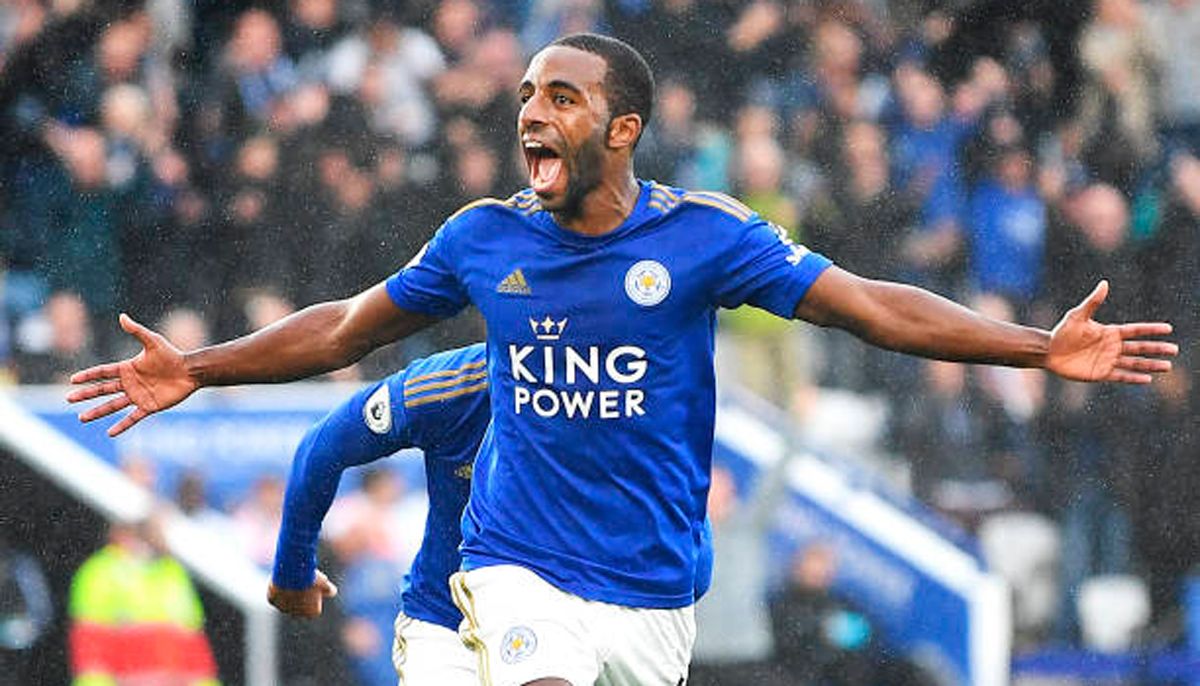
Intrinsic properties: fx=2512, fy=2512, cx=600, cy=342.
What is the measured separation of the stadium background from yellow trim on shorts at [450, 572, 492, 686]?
4.33 meters

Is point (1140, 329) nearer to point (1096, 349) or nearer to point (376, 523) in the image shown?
point (1096, 349)

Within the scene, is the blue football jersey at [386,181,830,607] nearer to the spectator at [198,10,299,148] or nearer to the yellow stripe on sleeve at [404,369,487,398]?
the yellow stripe on sleeve at [404,369,487,398]

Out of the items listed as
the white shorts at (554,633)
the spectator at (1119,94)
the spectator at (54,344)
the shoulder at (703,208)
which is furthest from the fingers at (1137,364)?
the spectator at (1119,94)

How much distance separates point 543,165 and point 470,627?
3.24ft

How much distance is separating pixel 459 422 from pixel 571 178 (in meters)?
0.94

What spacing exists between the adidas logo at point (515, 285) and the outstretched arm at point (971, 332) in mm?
577

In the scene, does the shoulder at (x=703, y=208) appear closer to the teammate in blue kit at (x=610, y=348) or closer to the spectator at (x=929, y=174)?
the teammate in blue kit at (x=610, y=348)

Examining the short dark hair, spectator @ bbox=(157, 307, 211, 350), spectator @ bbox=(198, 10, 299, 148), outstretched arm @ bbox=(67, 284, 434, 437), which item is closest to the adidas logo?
outstretched arm @ bbox=(67, 284, 434, 437)

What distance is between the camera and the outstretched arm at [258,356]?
555 cm

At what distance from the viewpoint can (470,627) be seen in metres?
5.31

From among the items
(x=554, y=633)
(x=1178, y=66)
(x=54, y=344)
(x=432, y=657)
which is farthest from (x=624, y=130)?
(x=1178, y=66)

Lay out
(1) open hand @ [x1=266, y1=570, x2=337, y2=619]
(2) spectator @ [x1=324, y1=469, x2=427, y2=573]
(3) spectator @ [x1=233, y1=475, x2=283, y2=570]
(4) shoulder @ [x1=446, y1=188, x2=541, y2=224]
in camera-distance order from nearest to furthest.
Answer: (4) shoulder @ [x1=446, y1=188, x2=541, y2=224]
(1) open hand @ [x1=266, y1=570, x2=337, y2=619]
(3) spectator @ [x1=233, y1=475, x2=283, y2=570]
(2) spectator @ [x1=324, y1=469, x2=427, y2=573]

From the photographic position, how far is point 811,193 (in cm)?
1108

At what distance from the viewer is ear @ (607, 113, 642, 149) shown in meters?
5.30
